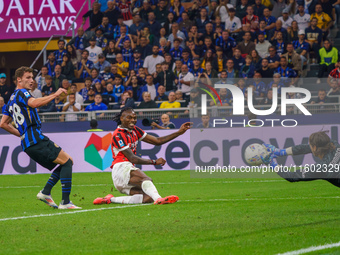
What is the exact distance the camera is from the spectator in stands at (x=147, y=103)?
2059cm

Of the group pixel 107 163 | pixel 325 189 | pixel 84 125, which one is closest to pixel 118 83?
pixel 84 125

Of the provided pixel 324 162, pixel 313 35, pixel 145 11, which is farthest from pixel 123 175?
pixel 145 11

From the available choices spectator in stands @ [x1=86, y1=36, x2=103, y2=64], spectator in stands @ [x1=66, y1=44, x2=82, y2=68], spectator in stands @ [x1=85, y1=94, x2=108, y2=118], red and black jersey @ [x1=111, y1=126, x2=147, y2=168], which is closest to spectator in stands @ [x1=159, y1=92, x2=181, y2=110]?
spectator in stands @ [x1=85, y1=94, x2=108, y2=118]

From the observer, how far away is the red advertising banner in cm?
2855

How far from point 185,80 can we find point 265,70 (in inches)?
106

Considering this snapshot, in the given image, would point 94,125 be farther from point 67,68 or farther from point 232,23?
point 232,23

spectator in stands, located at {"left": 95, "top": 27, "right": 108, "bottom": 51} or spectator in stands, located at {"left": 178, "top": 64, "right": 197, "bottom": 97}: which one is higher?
spectator in stands, located at {"left": 95, "top": 27, "right": 108, "bottom": 51}

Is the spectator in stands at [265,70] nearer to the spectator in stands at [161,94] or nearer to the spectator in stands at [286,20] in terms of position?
the spectator in stands at [286,20]

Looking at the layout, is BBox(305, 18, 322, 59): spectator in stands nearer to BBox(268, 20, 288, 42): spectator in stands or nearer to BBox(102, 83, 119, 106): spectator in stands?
BBox(268, 20, 288, 42): spectator in stands

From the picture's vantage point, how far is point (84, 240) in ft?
22.5

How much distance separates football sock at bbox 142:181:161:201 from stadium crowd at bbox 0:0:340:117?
9379 millimetres

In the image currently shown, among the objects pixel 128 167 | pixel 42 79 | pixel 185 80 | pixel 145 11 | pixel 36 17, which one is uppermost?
pixel 36 17

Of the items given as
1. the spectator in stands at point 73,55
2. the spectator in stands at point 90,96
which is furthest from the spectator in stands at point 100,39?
the spectator in stands at point 90,96

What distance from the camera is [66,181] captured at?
400 inches
